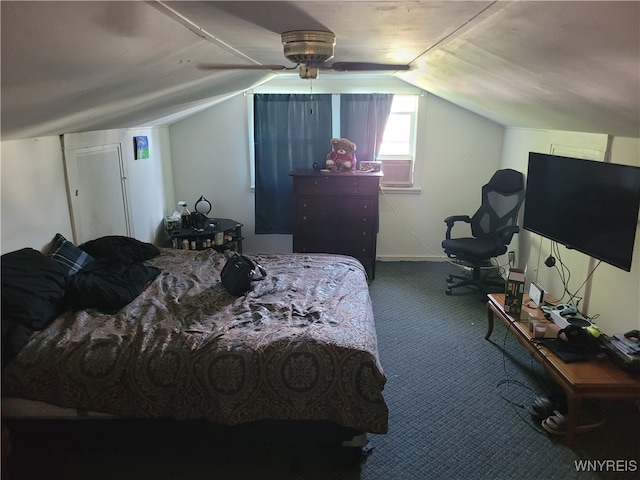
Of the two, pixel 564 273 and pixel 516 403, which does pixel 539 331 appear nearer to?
pixel 516 403

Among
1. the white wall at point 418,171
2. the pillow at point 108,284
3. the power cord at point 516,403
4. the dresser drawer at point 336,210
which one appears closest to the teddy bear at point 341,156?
the dresser drawer at point 336,210

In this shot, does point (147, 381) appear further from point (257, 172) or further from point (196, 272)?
point (257, 172)

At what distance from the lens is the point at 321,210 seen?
14.7ft

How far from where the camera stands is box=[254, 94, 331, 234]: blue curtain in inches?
187

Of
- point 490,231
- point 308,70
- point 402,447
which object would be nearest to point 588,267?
point 490,231

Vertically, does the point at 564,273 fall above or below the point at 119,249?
below

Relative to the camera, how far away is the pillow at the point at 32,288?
2121mm

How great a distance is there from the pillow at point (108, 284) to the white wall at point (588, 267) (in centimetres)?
296

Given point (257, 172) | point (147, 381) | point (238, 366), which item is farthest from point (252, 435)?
point (257, 172)

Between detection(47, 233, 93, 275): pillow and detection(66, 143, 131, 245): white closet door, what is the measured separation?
241 millimetres

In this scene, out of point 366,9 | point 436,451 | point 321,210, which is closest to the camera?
point 366,9

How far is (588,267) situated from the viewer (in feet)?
10.2

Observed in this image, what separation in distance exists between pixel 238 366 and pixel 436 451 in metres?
1.08

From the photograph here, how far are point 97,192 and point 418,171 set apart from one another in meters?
3.24
